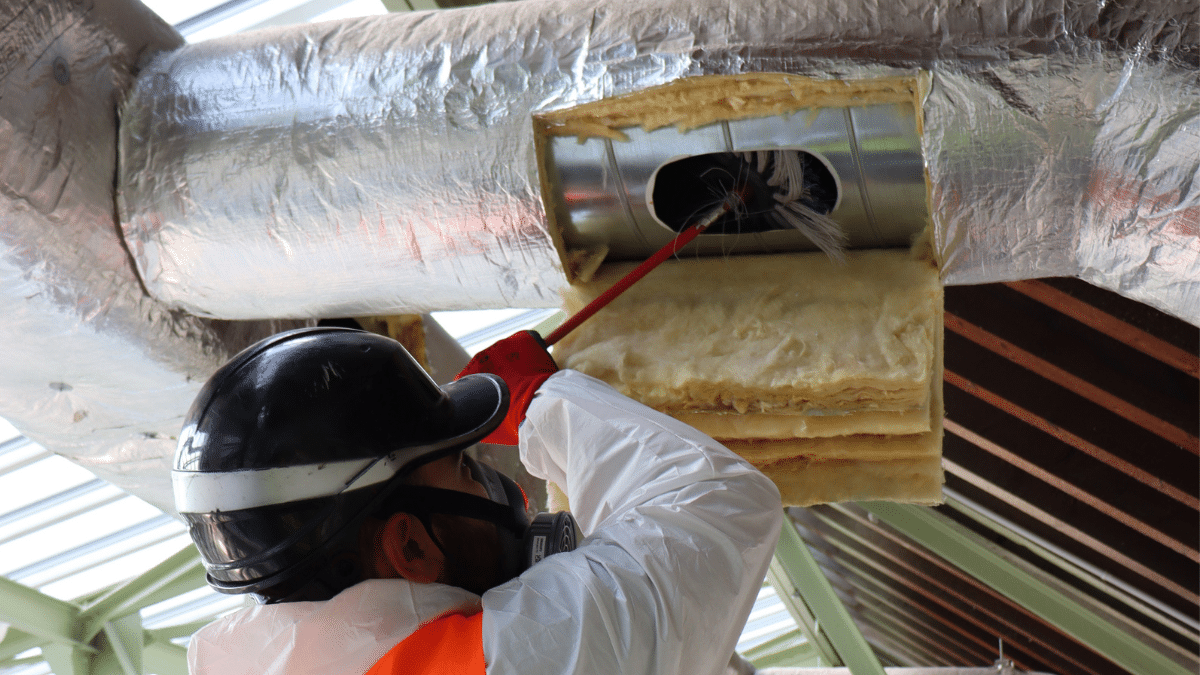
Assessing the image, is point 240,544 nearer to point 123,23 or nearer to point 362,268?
point 362,268

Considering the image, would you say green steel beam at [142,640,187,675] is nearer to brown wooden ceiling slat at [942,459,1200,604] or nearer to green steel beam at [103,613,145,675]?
green steel beam at [103,613,145,675]

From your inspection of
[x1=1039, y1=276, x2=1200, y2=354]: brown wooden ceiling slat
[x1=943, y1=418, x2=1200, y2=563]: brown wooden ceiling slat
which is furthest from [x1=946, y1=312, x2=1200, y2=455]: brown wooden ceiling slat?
[x1=943, y1=418, x2=1200, y2=563]: brown wooden ceiling slat

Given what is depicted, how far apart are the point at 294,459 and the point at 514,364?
530mm

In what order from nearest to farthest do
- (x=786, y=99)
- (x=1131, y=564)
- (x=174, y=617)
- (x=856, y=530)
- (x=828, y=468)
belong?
(x=786, y=99)
(x=828, y=468)
(x=1131, y=564)
(x=856, y=530)
(x=174, y=617)

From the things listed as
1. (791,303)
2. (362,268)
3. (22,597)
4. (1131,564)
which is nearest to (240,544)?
(362,268)

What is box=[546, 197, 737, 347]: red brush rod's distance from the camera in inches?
67.9

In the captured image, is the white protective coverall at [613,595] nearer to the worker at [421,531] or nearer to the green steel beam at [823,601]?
the worker at [421,531]

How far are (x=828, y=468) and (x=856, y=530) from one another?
168 inches

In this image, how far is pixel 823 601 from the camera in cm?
459

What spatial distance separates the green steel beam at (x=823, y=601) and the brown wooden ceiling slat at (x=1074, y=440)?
1.00m

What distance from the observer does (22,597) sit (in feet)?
14.3

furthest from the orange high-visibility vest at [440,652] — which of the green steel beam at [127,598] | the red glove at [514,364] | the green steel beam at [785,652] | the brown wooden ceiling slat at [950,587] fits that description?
the green steel beam at [785,652]

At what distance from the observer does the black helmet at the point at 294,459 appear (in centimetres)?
133

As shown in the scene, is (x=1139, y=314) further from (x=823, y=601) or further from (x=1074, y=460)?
(x=823, y=601)
